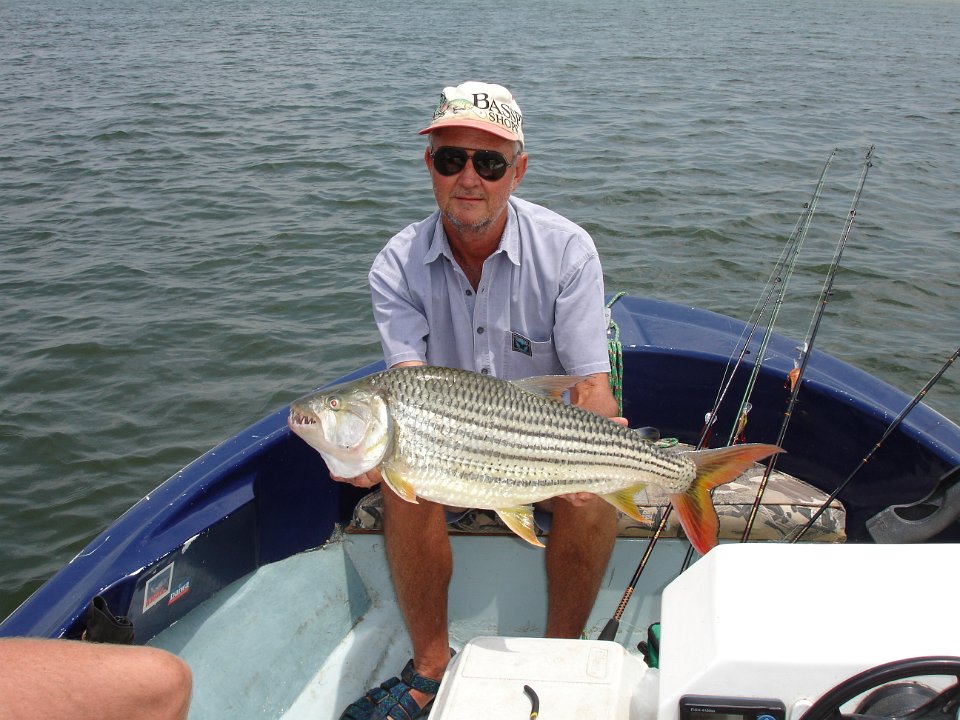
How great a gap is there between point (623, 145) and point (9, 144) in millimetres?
8948

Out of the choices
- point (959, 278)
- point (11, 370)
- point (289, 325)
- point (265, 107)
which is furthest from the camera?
point (265, 107)

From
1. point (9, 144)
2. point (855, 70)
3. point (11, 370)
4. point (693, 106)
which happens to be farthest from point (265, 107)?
point (855, 70)

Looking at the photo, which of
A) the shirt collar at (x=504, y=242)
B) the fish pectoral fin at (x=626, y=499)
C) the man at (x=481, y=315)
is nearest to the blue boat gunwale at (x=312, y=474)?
the man at (x=481, y=315)

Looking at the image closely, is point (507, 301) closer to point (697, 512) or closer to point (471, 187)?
point (471, 187)

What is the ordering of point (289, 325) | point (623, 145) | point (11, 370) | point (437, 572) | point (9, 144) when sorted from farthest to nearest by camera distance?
point (623, 145), point (9, 144), point (289, 325), point (11, 370), point (437, 572)

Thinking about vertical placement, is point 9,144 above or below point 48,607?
above

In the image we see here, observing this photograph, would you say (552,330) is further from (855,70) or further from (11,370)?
(855,70)

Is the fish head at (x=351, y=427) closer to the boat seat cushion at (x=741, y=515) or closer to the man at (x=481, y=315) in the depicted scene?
the man at (x=481, y=315)

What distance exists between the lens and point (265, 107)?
1517 centimetres

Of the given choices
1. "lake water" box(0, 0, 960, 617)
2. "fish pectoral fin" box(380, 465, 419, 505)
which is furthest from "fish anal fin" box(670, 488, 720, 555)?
"lake water" box(0, 0, 960, 617)

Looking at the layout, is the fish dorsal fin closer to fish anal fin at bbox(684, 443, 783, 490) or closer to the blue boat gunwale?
fish anal fin at bbox(684, 443, 783, 490)

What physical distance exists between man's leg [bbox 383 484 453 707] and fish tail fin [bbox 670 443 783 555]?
986mm

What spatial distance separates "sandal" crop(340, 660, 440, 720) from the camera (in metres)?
3.17

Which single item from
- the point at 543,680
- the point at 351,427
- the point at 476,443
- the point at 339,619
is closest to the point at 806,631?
the point at 543,680
